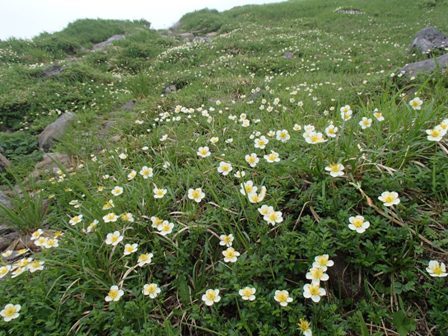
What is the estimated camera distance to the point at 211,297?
1.60 metres

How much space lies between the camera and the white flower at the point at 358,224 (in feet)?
5.13

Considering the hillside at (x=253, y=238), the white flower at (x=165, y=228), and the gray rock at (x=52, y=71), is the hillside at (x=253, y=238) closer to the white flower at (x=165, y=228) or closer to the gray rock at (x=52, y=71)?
the white flower at (x=165, y=228)

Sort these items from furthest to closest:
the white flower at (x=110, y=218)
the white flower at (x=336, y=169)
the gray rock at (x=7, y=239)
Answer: the gray rock at (x=7, y=239)
the white flower at (x=110, y=218)
the white flower at (x=336, y=169)

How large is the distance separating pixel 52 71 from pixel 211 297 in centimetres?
901

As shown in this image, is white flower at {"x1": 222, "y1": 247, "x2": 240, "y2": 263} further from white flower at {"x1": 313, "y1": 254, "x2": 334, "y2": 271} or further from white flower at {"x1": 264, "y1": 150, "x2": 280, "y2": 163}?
white flower at {"x1": 264, "y1": 150, "x2": 280, "y2": 163}

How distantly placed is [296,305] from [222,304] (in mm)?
367

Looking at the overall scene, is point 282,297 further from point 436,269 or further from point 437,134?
point 437,134

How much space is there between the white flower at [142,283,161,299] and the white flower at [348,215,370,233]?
104cm

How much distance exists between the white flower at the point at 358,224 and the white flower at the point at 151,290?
1.04 meters

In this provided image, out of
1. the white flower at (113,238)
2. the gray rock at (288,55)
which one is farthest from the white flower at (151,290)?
the gray rock at (288,55)

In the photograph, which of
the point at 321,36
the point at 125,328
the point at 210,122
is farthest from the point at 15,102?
the point at 321,36

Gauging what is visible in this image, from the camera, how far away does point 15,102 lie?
20.7 feet

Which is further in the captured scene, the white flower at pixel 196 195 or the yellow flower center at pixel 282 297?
the white flower at pixel 196 195

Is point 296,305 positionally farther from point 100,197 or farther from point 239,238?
point 100,197
